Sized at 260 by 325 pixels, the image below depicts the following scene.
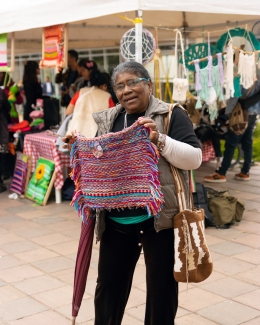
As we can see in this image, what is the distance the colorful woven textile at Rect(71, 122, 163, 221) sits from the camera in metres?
2.49

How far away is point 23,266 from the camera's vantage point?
4.69 metres

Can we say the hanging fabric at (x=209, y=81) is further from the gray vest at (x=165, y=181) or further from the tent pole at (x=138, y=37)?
the gray vest at (x=165, y=181)

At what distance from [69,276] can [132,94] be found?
2.29 meters

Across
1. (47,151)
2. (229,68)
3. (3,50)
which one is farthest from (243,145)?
(3,50)

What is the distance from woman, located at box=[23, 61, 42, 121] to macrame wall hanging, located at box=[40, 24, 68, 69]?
228 centimetres

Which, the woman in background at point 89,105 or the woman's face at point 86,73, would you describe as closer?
the woman in background at point 89,105

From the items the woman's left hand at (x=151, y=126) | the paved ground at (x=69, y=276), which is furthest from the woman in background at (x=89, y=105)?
the woman's left hand at (x=151, y=126)

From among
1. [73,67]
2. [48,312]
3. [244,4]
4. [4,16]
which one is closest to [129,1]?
[244,4]

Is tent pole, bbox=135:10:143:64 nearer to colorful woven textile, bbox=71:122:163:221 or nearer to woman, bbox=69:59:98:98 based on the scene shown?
woman, bbox=69:59:98:98

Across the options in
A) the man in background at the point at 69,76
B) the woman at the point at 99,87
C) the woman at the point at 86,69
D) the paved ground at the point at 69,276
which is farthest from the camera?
the man in background at the point at 69,76

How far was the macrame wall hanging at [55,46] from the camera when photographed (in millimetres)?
5863

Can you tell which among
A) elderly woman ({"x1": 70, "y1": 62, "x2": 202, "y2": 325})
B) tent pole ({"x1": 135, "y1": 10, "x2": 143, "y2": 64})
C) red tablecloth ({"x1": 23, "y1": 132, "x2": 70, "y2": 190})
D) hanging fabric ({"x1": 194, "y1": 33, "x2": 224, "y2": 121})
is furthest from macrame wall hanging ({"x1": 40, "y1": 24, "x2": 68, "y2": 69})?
elderly woman ({"x1": 70, "y1": 62, "x2": 202, "y2": 325})

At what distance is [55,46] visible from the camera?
607 cm

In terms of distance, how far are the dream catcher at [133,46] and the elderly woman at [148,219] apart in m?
2.56
